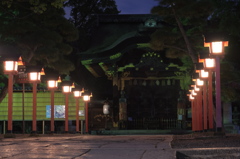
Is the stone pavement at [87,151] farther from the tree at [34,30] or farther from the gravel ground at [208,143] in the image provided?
the tree at [34,30]

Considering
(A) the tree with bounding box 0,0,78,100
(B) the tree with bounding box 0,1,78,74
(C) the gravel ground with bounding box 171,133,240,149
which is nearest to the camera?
(C) the gravel ground with bounding box 171,133,240,149

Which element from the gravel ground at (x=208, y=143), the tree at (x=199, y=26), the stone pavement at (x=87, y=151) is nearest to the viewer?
the stone pavement at (x=87, y=151)

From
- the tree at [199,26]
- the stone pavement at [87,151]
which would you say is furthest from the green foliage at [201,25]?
the stone pavement at [87,151]

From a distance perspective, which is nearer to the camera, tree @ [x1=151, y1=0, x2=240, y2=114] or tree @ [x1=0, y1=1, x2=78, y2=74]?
tree @ [x1=151, y1=0, x2=240, y2=114]

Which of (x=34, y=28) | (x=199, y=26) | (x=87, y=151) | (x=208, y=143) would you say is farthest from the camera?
(x=199, y=26)

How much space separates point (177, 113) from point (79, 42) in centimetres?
1195

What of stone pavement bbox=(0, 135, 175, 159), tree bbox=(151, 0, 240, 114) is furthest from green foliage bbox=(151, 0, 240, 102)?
stone pavement bbox=(0, 135, 175, 159)

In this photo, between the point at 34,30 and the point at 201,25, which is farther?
the point at 201,25

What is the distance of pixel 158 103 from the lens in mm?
29734

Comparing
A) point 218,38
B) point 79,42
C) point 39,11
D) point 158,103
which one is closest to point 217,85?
point 218,38

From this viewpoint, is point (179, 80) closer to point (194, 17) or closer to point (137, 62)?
point (137, 62)

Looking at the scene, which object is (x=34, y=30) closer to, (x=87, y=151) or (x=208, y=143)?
(x=208, y=143)

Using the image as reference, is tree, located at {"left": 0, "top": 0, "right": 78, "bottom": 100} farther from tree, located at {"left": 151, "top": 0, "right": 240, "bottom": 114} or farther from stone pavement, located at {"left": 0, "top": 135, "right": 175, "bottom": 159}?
stone pavement, located at {"left": 0, "top": 135, "right": 175, "bottom": 159}

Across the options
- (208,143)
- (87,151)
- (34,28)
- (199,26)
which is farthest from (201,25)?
(87,151)
